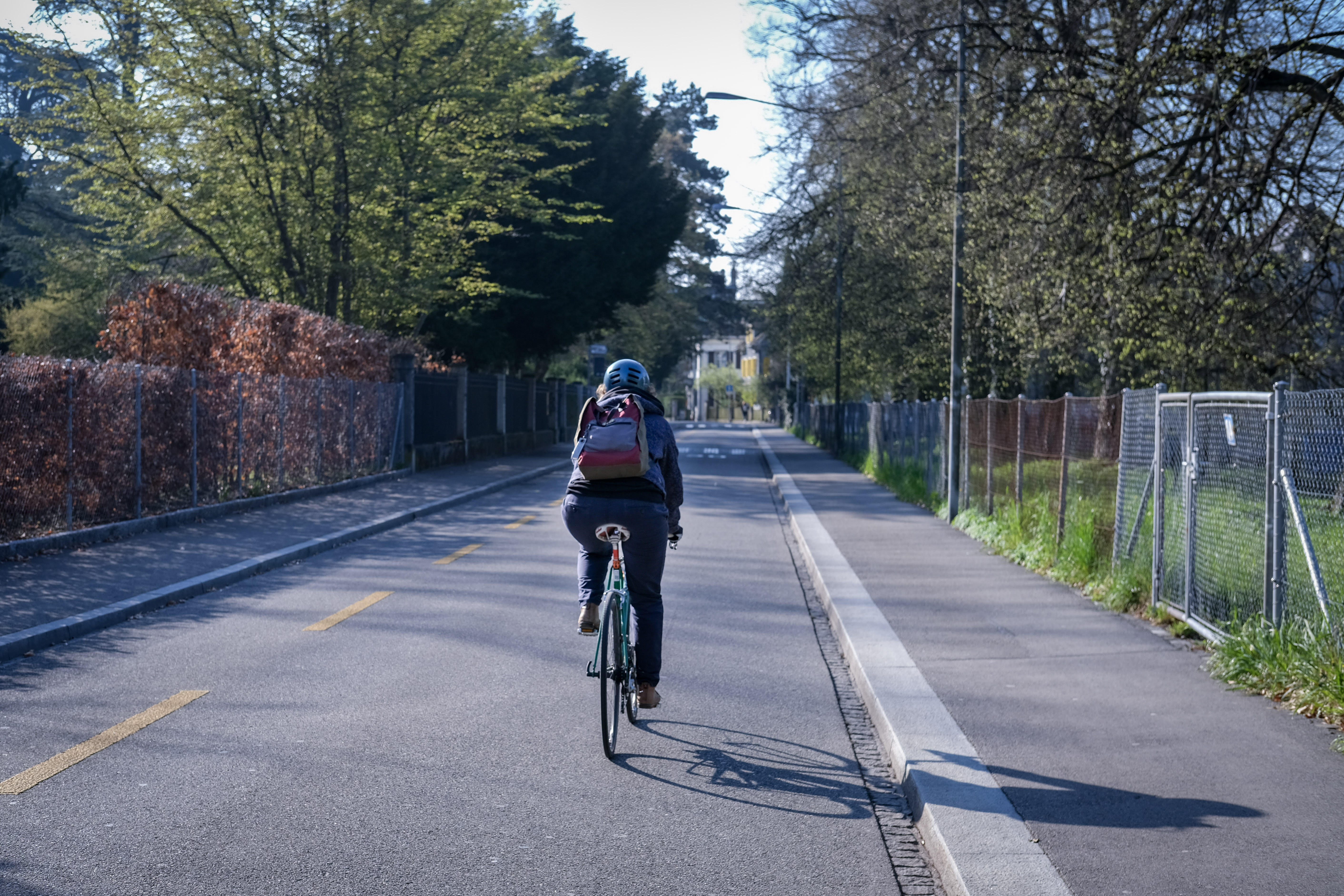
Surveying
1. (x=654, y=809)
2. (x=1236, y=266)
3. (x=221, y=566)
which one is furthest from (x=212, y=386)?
(x=654, y=809)

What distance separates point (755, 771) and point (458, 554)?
8.76m

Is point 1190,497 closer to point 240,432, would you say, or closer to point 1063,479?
point 1063,479

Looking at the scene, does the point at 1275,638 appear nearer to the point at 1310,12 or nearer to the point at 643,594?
the point at 643,594

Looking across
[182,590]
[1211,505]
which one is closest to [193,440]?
[182,590]

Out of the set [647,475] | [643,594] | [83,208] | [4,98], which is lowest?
[643,594]

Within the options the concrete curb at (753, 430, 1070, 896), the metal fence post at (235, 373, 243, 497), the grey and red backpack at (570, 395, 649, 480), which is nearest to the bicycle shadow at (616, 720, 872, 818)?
the concrete curb at (753, 430, 1070, 896)

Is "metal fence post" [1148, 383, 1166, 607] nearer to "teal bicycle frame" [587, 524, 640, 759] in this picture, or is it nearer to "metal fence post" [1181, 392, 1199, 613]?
"metal fence post" [1181, 392, 1199, 613]

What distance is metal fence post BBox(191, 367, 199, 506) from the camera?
1683cm

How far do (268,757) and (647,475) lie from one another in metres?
2.11

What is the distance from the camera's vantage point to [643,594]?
6.44m

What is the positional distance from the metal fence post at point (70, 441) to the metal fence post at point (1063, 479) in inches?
384

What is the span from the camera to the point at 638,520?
6227 millimetres

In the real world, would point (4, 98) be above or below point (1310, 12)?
above

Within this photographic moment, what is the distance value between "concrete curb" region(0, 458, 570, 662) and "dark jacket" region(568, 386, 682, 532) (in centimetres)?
433
